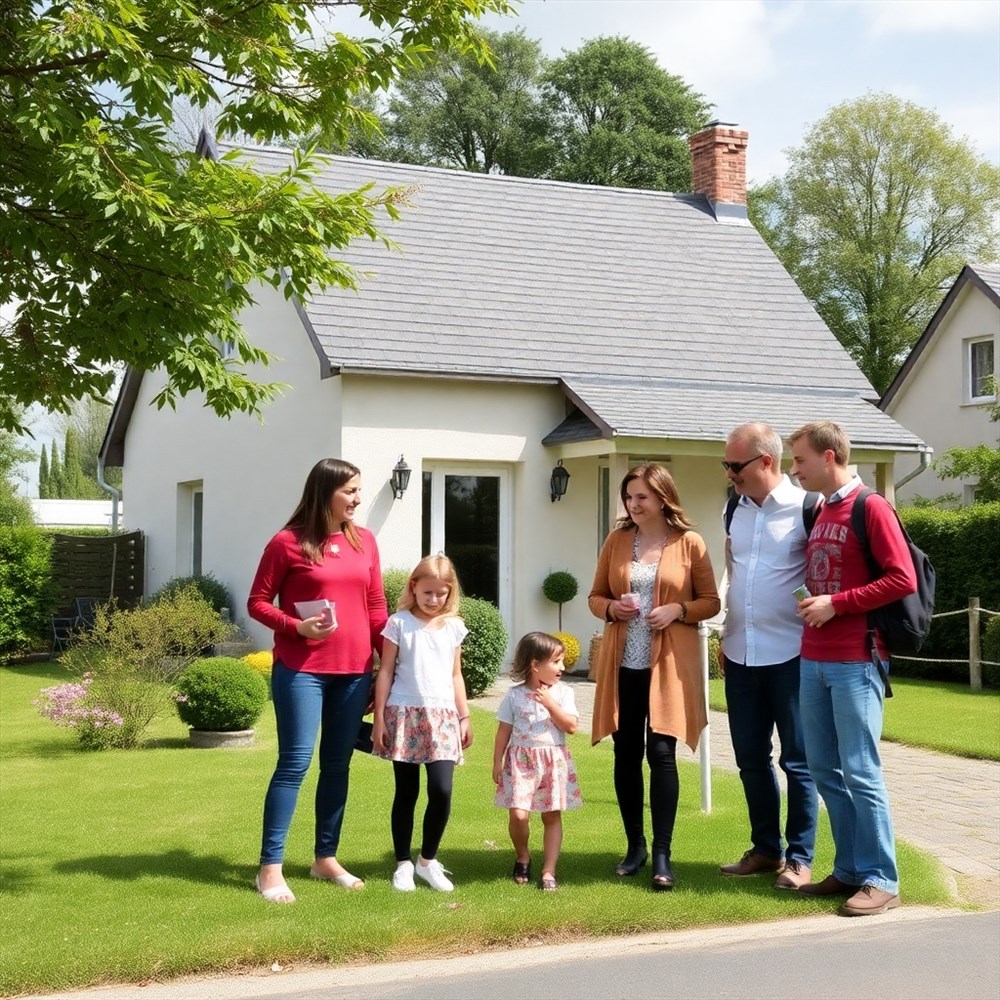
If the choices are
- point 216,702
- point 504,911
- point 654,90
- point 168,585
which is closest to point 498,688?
point 216,702

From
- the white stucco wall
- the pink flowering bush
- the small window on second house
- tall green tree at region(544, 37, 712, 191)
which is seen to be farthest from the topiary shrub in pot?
tall green tree at region(544, 37, 712, 191)

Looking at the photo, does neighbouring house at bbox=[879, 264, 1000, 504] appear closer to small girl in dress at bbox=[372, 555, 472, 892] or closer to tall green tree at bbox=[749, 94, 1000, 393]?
tall green tree at bbox=[749, 94, 1000, 393]

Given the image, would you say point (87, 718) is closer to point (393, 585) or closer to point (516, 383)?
point (393, 585)

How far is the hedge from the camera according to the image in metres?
16.5

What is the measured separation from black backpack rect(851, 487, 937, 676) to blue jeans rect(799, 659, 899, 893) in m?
0.17

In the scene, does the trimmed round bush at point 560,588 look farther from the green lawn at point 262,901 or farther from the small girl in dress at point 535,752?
the small girl in dress at point 535,752

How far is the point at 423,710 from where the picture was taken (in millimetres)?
6285

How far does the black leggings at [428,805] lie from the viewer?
6238 mm

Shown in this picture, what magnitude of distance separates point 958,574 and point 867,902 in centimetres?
1187

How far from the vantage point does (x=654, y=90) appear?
141 ft

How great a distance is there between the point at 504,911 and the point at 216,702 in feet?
18.1

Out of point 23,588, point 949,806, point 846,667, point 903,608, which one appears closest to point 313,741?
point 846,667

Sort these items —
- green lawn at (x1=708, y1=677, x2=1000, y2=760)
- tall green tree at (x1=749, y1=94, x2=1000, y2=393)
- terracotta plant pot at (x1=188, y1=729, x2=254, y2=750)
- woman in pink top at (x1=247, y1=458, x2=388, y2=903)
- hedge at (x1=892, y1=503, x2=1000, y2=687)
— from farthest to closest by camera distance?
tall green tree at (x1=749, y1=94, x2=1000, y2=393) < hedge at (x1=892, y1=503, x2=1000, y2=687) < green lawn at (x1=708, y1=677, x2=1000, y2=760) < terracotta plant pot at (x1=188, y1=729, x2=254, y2=750) < woman in pink top at (x1=247, y1=458, x2=388, y2=903)

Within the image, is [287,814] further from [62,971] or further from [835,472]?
[835,472]
